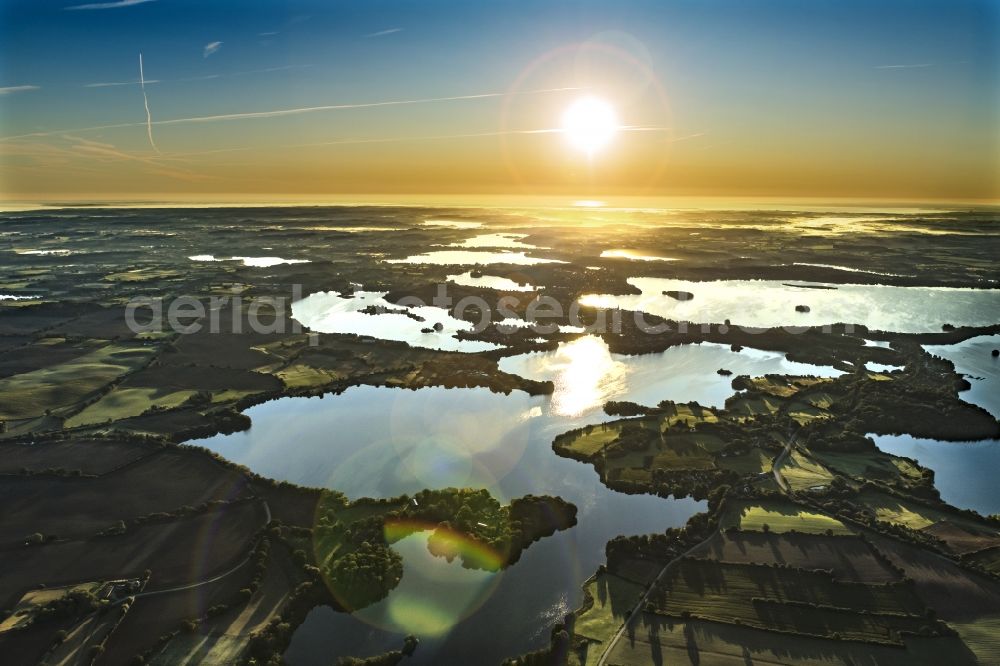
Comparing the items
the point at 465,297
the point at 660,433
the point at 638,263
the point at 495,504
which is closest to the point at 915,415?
the point at 660,433

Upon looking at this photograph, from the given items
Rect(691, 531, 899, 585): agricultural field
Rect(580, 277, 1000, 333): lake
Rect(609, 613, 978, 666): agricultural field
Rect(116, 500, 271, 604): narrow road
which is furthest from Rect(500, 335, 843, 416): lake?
Rect(116, 500, 271, 604): narrow road

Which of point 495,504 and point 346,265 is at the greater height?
point 346,265

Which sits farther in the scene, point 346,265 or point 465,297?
point 346,265

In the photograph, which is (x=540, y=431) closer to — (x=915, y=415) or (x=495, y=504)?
(x=495, y=504)

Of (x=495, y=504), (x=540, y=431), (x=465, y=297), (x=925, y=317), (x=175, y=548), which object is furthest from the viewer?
(x=465, y=297)

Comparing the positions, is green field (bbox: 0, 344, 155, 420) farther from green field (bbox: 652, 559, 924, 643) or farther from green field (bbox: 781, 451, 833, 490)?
green field (bbox: 781, 451, 833, 490)

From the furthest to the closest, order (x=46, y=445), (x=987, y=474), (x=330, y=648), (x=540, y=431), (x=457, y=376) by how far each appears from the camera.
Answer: (x=457, y=376)
(x=540, y=431)
(x=46, y=445)
(x=987, y=474)
(x=330, y=648)

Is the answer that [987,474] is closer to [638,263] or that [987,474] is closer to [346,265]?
[638,263]

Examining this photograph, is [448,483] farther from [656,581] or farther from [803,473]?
[803,473]
